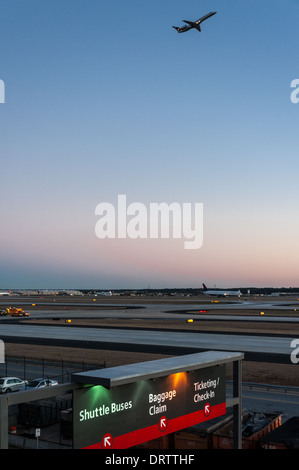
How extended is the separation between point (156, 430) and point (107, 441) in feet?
5.88

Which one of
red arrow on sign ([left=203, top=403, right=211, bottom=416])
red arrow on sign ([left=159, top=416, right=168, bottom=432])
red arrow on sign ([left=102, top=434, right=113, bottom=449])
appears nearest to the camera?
red arrow on sign ([left=102, top=434, right=113, bottom=449])

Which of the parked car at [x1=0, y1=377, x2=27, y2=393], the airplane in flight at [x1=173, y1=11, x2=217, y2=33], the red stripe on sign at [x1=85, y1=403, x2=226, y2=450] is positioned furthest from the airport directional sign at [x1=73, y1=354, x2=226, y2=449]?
the airplane in flight at [x1=173, y1=11, x2=217, y2=33]

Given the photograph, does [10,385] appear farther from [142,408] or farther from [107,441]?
[107,441]

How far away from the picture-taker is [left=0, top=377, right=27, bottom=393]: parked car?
119ft

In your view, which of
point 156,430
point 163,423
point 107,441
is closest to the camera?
point 107,441

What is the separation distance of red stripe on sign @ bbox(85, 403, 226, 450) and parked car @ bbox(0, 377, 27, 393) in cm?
2460

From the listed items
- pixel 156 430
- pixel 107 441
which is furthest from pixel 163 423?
pixel 107 441

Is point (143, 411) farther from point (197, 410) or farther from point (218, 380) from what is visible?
point (218, 380)

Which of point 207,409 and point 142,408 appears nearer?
point 142,408

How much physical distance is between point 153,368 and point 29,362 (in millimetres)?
40386

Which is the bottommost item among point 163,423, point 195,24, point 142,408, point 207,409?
point 207,409

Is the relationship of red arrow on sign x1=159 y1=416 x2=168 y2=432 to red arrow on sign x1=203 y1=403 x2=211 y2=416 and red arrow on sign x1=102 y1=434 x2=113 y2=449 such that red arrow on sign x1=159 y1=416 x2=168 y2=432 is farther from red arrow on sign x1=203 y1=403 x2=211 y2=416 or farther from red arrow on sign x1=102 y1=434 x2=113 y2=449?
red arrow on sign x1=203 y1=403 x2=211 y2=416

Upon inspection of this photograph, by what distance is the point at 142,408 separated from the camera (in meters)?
12.6

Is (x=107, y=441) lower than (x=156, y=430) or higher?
higher
